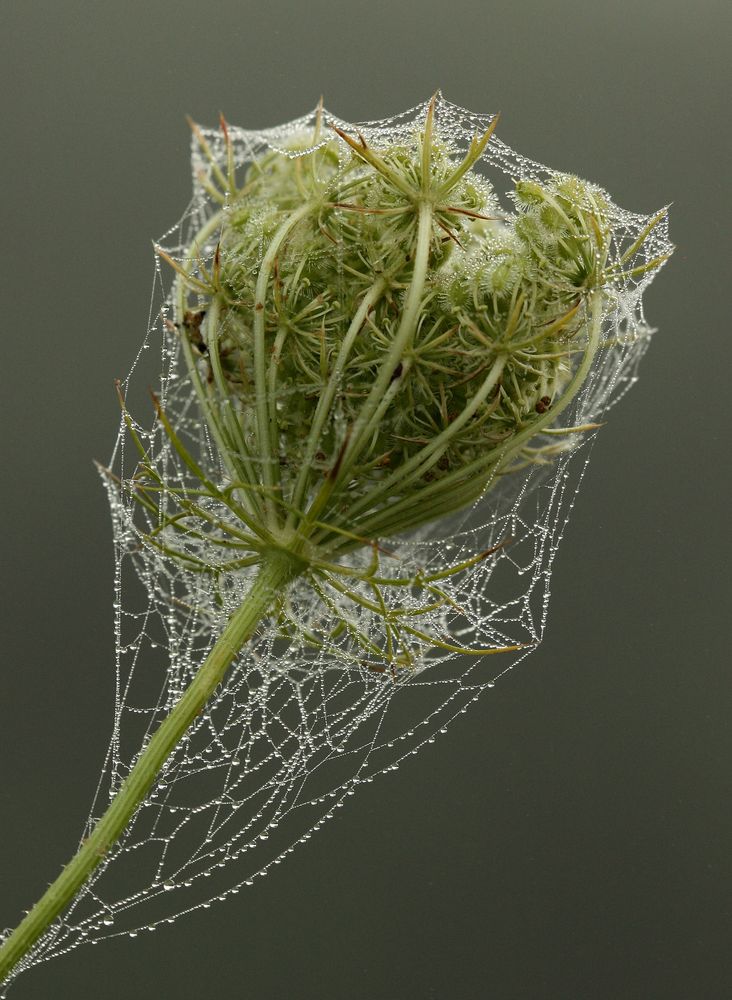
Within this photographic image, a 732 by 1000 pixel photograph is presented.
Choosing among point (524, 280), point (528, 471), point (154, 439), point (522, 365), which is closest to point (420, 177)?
point (524, 280)

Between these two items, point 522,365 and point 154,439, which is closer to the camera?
point 522,365

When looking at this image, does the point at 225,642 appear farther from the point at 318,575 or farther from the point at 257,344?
the point at 257,344

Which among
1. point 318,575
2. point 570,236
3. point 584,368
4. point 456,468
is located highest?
point 570,236

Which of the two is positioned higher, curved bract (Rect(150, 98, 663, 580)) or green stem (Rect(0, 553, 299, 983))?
curved bract (Rect(150, 98, 663, 580))

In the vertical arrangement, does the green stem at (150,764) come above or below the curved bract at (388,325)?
below

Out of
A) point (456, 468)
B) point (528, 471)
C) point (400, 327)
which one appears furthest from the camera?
point (528, 471)

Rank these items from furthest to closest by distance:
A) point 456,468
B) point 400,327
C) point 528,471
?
1. point 528,471
2. point 456,468
3. point 400,327

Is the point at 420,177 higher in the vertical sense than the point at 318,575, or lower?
higher

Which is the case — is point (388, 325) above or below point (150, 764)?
above
